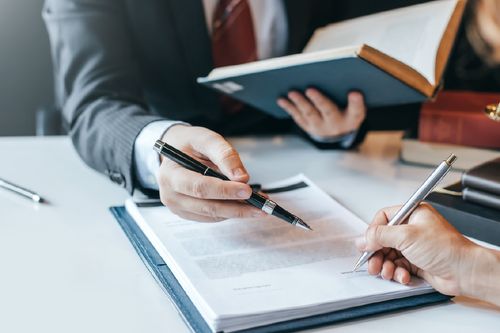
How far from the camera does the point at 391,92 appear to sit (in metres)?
0.98

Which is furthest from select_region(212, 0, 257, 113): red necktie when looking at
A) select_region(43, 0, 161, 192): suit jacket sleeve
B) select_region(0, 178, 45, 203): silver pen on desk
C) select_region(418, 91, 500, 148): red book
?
select_region(0, 178, 45, 203): silver pen on desk

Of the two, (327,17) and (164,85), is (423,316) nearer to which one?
(164,85)

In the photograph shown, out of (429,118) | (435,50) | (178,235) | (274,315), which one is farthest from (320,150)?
(274,315)

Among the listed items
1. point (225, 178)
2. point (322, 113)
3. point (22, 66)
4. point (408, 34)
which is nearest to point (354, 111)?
point (322, 113)

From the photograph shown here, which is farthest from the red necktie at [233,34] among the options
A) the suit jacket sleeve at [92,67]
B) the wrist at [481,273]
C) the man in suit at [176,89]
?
the wrist at [481,273]

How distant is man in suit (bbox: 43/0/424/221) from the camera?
0.77 metres

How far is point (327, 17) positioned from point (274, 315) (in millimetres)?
1039

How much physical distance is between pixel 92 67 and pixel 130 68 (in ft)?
0.26

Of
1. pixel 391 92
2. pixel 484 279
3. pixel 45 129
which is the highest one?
pixel 391 92

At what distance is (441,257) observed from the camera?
1.99 feet

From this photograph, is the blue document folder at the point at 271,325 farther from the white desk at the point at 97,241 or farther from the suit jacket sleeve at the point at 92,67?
the suit jacket sleeve at the point at 92,67

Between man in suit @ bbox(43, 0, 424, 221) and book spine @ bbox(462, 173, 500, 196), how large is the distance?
0.29 m

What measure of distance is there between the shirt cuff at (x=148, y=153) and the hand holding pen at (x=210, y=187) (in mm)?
113

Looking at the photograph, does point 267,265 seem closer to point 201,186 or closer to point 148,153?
point 201,186
